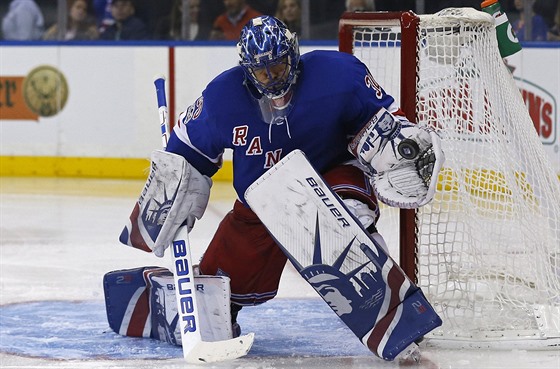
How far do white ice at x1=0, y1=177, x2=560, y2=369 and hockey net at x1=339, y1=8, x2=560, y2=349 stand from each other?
0.21 m

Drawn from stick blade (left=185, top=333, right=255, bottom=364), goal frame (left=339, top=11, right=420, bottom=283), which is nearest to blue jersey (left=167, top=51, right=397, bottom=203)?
goal frame (left=339, top=11, right=420, bottom=283)

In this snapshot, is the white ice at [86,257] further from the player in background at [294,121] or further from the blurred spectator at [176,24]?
the blurred spectator at [176,24]

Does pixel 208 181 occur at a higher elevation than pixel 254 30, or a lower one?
lower

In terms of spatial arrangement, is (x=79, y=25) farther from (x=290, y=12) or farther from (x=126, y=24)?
(x=290, y=12)

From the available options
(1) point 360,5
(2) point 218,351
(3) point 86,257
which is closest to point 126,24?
(1) point 360,5

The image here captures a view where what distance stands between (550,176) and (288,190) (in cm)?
100

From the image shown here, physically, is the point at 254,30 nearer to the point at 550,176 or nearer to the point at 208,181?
the point at 208,181

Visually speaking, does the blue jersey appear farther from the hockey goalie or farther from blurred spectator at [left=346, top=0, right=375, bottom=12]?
blurred spectator at [left=346, top=0, right=375, bottom=12]

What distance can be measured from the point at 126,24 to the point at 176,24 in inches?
14.0

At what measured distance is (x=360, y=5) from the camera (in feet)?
24.5

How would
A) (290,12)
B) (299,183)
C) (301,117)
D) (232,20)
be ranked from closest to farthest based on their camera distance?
1. (299,183)
2. (301,117)
3. (290,12)
4. (232,20)

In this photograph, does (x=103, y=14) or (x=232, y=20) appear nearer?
(x=232, y=20)

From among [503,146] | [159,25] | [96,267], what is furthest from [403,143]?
[159,25]

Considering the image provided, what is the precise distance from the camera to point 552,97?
7.07m
